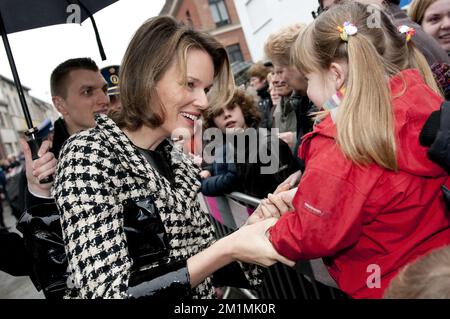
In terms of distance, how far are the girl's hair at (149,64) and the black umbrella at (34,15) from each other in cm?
41

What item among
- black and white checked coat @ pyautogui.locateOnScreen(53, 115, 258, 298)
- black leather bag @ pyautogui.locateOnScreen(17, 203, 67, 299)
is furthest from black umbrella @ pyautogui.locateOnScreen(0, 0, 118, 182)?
black and white checked coat @ pyautogui.locateOnScreen(53, 115, 258, 298)

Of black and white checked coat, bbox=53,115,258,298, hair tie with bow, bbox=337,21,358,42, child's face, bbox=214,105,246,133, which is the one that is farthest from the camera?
child's face, bbox=214,105,246,133

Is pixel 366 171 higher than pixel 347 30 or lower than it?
lower

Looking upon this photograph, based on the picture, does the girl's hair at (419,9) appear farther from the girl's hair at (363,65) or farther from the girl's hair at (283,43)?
the girl's hair at (363,65)

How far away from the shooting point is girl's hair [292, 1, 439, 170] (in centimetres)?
133

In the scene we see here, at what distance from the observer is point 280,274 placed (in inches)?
126

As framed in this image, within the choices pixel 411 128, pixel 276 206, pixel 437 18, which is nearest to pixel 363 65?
pixel 411 128

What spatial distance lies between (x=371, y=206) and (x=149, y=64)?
106cm

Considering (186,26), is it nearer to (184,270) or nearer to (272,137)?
(184,270)

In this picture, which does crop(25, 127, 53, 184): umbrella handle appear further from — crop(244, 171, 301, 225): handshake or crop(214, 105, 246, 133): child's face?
crop(214, 105, 246, 133): child's face

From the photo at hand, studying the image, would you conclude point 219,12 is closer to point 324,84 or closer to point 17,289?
point 17,289

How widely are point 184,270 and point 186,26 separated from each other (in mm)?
1112
